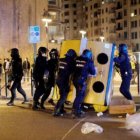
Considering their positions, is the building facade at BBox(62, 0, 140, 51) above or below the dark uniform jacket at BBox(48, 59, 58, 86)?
above

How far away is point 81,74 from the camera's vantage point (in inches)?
515

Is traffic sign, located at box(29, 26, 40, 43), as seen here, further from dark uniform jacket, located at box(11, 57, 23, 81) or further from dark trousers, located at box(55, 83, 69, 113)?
dark trousers, located at box(55, 83, 69, 113)

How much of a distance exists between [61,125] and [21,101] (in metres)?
6.06

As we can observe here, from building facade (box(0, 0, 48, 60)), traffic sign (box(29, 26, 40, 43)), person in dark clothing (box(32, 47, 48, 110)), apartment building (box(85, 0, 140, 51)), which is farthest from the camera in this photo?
apartment building (box(85, 0, 140, 51))

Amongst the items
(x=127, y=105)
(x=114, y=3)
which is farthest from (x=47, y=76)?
(x=114, y=3)

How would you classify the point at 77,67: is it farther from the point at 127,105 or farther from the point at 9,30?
the point at 9,30

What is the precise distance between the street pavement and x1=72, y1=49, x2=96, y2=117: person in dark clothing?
1.23 ft

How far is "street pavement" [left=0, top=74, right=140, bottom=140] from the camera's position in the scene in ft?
34.1

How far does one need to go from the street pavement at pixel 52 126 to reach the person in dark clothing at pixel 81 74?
0.37m

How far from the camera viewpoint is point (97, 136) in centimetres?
1038

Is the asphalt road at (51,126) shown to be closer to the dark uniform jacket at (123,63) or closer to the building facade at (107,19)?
the dark uniform jacket at (123,63)

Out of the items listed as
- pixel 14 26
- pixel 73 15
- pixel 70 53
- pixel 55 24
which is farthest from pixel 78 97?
pixel 73 15

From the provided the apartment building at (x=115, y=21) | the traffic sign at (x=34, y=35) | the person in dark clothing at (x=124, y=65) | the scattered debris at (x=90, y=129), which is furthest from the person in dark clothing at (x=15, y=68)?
the apartment building at (x=115, y=21)

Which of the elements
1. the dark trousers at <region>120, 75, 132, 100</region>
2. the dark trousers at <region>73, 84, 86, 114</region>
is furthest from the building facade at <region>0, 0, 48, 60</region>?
the dark trousers at <region>73, 84, 86, 114</region>
